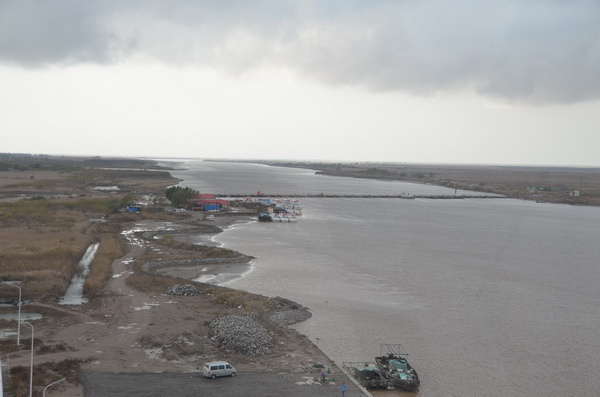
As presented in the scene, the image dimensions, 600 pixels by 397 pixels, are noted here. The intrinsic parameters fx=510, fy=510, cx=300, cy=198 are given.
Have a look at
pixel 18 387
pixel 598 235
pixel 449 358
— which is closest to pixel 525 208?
pixel 598 235

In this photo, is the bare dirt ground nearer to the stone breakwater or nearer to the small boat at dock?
the small boat at dock

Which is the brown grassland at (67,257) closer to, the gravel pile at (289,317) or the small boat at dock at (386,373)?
the gravel pile at (289,317)

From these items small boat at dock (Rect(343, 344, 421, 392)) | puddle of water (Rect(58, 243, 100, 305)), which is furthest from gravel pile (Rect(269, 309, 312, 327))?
puddle of water (Rect(58, 243, 100, 305))

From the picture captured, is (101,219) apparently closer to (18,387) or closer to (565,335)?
(18,387)

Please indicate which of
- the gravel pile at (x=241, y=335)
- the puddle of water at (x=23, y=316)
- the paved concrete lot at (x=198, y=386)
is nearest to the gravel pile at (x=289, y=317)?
the gravel pile at (x=241, y=335)

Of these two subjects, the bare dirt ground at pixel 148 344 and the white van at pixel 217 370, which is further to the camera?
the bare dirt ground at pixel 148 344

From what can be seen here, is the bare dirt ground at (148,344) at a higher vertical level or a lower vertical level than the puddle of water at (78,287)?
higher
